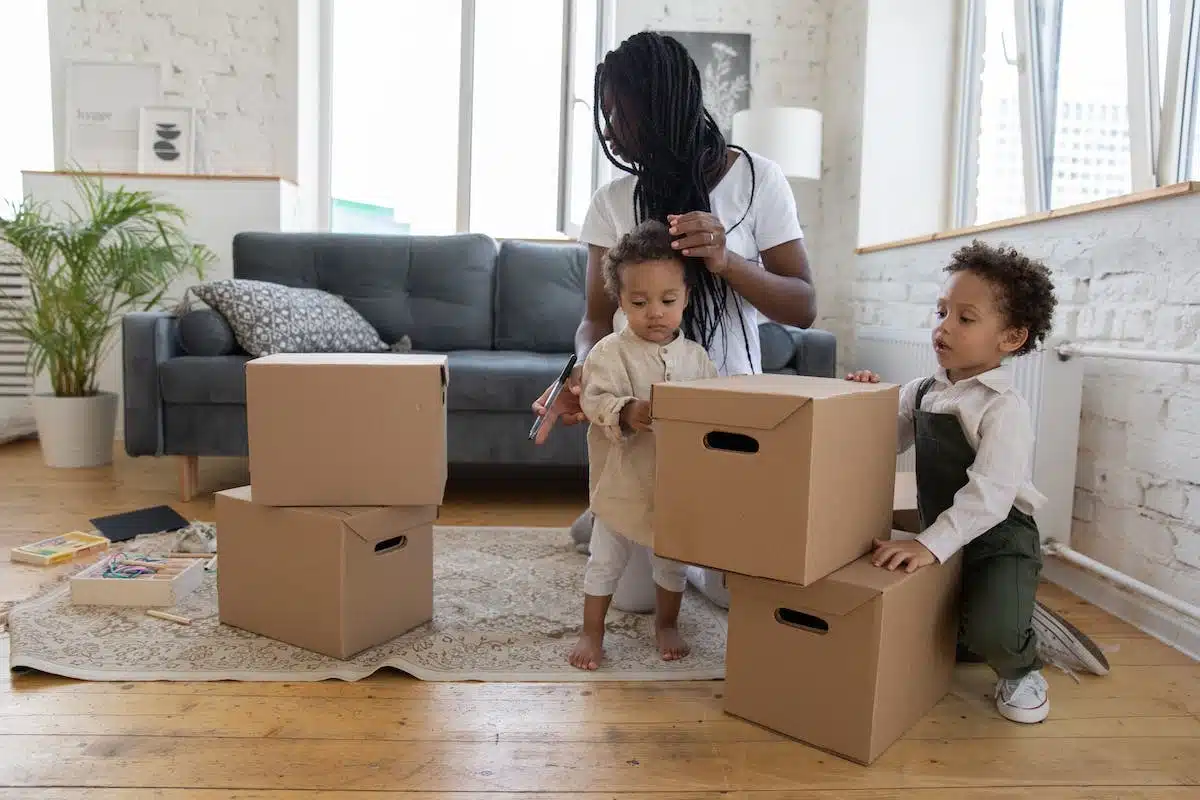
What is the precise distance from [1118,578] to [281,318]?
7.94 feet

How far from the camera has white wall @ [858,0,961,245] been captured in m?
3.54

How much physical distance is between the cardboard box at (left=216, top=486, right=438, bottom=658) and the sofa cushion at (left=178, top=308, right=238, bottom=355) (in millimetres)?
1221

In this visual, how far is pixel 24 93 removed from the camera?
3984mm

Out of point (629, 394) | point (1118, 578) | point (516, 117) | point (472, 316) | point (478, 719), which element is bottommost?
point (478, 719)

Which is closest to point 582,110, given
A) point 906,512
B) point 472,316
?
point 472,316

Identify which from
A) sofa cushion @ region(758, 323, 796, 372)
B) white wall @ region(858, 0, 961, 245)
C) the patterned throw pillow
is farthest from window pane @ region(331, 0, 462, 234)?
sofa cushion @ region(758, 323, 796, 372)

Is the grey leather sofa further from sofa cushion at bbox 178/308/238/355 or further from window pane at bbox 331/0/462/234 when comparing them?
window pane at bbox 331/0/462/234

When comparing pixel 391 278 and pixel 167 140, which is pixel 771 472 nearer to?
pixel 391 278

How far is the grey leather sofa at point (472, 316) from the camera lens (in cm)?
278

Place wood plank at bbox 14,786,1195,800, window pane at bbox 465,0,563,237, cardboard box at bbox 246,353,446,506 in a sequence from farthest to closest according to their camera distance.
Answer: window pane at bbox 465,0,563,237 < cardboard box at bbox 246,353,446,506 < wood plank at bbox 14,786,1195,800

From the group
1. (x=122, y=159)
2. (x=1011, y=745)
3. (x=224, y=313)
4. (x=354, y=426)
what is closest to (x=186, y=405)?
(x=224, y=313)

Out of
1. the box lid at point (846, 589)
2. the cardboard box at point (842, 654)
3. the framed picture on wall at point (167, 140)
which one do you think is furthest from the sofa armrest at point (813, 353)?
the framed picture on wall at point (167, 140)

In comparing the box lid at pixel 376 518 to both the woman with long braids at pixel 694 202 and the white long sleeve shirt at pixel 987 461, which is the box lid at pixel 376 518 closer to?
the woman with long braids at pixel 694 202

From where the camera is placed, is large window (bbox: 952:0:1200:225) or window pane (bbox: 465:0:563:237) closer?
large window (bbox: 952:0:1200:225)
